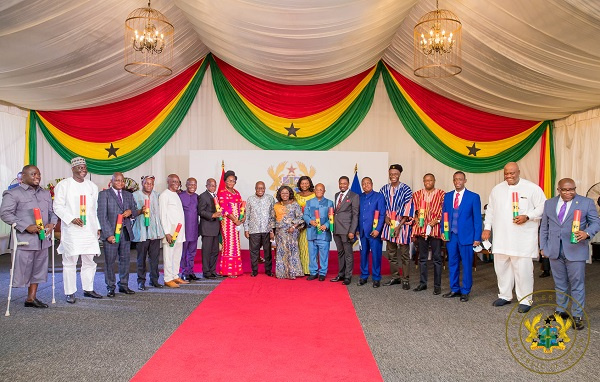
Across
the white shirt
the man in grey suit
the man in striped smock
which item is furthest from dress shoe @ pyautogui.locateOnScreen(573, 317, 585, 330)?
the man in striped smock

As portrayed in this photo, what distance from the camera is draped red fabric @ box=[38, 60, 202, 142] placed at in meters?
9.56

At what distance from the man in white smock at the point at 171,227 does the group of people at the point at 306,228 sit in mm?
14

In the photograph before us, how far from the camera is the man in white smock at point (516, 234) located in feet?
17.4

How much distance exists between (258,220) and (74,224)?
2.50 m

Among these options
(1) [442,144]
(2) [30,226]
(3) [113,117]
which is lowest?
(2) [30,226]

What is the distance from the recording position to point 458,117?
964cm

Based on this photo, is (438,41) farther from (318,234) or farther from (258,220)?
(258,220)

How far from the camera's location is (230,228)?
23.5ft

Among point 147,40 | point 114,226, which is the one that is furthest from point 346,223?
point 147,40

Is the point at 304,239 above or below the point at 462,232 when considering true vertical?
below

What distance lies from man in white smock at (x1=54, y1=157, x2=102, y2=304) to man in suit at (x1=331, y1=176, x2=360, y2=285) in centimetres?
310

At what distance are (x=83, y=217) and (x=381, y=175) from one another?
534 centimetres

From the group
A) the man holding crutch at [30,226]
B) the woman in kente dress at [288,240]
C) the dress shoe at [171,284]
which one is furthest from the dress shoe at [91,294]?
the woman in kente dress at [288,240]

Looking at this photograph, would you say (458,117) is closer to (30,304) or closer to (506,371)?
(506,371)
